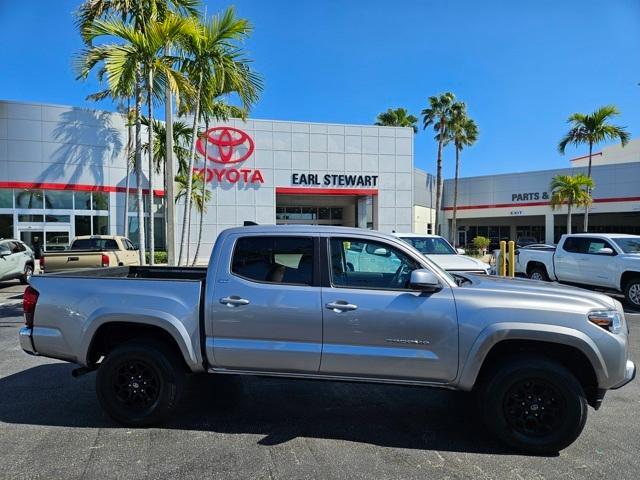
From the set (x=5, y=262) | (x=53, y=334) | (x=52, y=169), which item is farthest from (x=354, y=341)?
(x=52, y=169)

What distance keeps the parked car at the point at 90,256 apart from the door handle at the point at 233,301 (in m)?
9.09

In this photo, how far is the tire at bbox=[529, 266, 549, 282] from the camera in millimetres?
13969

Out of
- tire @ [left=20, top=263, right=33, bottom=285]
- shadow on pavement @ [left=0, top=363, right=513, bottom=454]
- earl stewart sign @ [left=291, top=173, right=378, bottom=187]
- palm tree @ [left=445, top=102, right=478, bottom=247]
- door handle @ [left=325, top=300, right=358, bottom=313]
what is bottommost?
shadow on pavement @ [left=0, top=363, right=513, bottom=454]

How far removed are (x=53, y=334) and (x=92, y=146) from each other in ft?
74.8

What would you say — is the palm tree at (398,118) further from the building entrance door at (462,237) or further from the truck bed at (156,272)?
the truck bed at (156,272)

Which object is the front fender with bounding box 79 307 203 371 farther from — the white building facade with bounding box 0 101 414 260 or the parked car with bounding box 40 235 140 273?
the white building facade with bounding box 0 101 414 260

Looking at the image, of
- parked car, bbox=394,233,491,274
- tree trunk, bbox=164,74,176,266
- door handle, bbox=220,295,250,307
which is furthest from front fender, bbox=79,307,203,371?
tree trunk, bbox=164,74,176,266

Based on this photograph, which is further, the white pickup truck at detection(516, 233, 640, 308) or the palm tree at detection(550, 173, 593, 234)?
the palm tree at detection(550, 173, 593, 234)

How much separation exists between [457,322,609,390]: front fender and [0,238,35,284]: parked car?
47.6ft

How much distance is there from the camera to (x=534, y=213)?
42.4m

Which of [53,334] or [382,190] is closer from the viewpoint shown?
[53,334]

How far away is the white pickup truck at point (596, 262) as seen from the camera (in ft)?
36.1

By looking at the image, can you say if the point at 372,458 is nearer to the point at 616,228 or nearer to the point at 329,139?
the point at 329,139

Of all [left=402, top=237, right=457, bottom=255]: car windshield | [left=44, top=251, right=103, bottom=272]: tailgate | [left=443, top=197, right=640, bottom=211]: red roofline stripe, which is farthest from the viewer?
[left=443, top=197, right=640, bottom=211]: red roofline stripe
